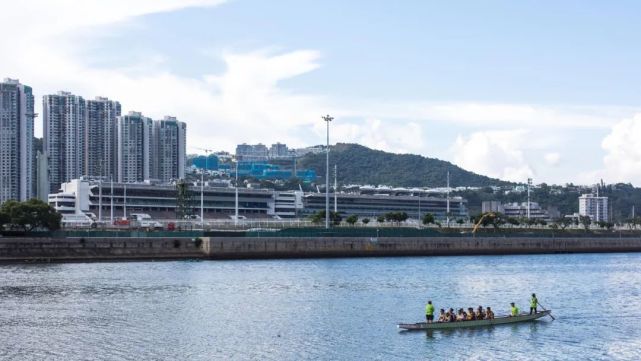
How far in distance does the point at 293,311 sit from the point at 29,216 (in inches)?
2598

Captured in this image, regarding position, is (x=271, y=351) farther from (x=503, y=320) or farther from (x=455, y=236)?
(x=455, y=236)

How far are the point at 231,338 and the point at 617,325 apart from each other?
26782mm

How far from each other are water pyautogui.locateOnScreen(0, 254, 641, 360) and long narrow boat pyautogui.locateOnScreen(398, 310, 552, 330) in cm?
58

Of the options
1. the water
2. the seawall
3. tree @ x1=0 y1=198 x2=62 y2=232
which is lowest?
the water

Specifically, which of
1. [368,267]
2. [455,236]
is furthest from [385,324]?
[455,236]

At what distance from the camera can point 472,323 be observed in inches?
2347

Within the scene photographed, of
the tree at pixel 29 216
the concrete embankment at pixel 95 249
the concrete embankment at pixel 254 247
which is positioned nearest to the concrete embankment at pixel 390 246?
the concrete embankment at pixel 254 247

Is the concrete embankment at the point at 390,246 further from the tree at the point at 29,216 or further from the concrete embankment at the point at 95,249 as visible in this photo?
the tree at the point at 29,216

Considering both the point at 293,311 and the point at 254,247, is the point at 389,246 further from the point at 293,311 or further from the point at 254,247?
the point at 293,311

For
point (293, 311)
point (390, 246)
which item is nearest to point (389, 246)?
point (390, 246)

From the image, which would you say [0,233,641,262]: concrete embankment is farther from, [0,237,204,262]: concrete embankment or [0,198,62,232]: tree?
[0,198,62,232]: tree

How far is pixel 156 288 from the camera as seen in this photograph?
81.8 m

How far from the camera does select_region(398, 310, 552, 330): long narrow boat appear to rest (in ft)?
188

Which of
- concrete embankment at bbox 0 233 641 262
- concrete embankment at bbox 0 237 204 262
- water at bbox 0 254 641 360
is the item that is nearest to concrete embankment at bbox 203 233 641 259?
concrete embankment at bbox 0 233 641 262
